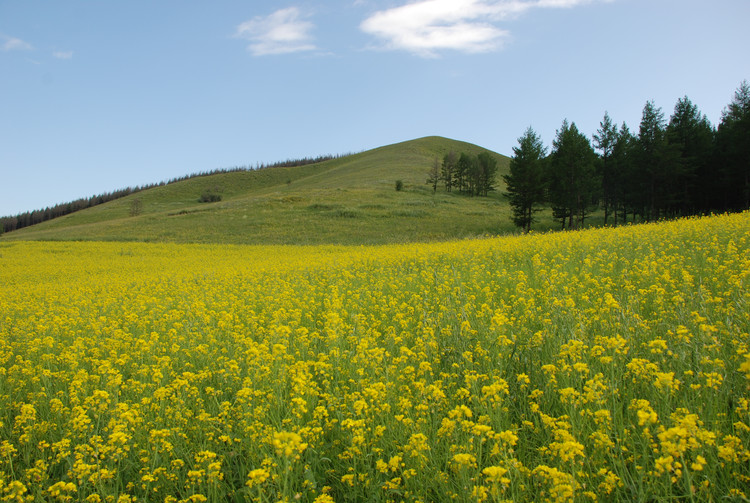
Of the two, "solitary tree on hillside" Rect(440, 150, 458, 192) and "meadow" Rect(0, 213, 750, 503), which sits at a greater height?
"solitary tree on hillside" Rect(440, 150, 458, 192)

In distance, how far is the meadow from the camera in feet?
7.05

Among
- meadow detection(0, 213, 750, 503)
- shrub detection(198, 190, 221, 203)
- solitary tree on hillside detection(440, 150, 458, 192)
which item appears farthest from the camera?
shrub detection(198, 190, 221, 203)

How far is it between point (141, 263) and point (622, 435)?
2653cm

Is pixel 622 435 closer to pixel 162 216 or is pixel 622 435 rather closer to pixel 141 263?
pixel 141 263

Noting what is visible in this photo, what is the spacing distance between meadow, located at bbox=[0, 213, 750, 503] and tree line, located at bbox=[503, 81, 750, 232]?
111 ft

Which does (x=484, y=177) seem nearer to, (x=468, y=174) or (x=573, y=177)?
(x=468, y=174)

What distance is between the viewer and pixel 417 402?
3.09 meters

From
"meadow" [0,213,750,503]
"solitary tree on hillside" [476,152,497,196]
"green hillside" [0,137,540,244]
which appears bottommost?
"meadow" [0,213,750,503]

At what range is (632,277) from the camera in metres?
6.30

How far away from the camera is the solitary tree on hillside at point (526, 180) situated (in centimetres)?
3869

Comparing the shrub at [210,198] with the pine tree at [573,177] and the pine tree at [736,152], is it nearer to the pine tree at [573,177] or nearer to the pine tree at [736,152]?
the pine tree at [573,177]

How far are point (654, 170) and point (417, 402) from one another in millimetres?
42453

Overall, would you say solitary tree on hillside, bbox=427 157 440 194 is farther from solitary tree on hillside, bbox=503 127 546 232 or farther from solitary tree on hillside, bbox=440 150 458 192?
solitary tree on hillside, bbox=503 127 546 232

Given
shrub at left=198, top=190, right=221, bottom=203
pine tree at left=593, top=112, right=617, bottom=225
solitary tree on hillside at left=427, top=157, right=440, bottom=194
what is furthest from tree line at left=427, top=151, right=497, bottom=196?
shrub at left=198, top=190, right=221, bottom=203
